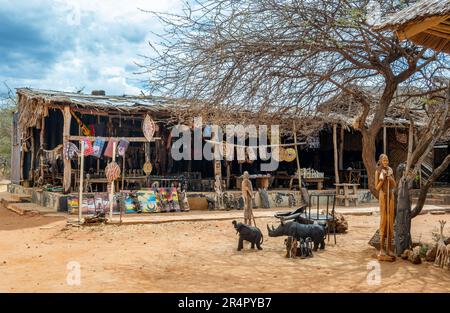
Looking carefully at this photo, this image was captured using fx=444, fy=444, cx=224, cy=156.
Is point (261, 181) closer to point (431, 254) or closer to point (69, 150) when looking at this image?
point (69, 150)

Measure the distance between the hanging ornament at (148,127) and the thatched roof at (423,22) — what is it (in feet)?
32.4

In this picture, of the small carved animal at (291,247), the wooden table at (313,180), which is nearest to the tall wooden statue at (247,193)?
the small carved animal at (291,247)

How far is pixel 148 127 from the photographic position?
15.2 meters

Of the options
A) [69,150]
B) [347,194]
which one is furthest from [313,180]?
[69,150]

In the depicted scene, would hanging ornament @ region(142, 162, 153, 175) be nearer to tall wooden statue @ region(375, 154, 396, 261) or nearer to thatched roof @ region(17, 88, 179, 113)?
thatched roof @ region(17, 88, 179, 113)

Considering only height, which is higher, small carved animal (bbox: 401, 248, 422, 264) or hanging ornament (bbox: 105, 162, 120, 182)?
hanging ornament (bbox: 105, 162, 120, 182)

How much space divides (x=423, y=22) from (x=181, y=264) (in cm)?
513

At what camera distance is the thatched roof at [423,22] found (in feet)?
18.2

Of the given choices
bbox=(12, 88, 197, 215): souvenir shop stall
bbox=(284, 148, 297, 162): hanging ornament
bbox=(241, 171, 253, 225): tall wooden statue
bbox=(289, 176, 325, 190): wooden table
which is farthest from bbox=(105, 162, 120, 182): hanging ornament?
bbox=(289, 176, 325, 190): wooden table

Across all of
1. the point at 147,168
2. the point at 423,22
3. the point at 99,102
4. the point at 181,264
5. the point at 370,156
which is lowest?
the point at 181,264

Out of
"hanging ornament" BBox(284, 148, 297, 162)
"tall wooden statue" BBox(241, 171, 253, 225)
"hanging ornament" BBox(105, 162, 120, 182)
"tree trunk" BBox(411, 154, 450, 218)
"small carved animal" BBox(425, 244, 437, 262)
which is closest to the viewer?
"small carved animal" BBox(425, 244, 437, 262)

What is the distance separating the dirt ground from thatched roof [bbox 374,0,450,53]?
3.47m

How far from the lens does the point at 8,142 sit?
33.9 metres

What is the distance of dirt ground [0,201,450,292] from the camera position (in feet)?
19.4
